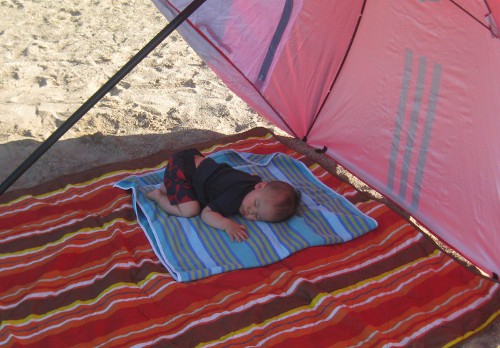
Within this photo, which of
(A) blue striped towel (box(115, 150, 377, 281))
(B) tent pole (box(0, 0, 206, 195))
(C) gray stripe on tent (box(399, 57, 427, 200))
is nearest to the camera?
(B) tent pole (box(0, 0, 206, 195))

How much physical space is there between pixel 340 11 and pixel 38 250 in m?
1.84

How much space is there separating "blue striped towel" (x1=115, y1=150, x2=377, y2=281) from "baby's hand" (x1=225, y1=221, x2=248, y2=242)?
0.08 feet

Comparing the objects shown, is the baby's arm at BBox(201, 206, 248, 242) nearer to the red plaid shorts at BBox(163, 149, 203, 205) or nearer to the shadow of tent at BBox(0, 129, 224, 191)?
the red plaid shorts at BBox(163, 149, 203, 205)

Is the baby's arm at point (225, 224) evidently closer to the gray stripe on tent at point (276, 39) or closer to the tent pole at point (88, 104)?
the tent pole at point (88, 104)

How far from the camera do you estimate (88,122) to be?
3.58 metres

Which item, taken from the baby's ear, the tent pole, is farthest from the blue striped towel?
the tent pole

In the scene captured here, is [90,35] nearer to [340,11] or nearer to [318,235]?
[340,11]

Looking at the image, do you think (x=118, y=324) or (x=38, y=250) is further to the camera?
(x=38, y=250)

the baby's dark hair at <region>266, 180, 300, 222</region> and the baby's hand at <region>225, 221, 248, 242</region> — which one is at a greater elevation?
the baby's dark hair at <region>266, 180, 300, 222</region>

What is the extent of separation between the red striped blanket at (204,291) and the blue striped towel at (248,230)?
46 millimetres

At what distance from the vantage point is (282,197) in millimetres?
2721

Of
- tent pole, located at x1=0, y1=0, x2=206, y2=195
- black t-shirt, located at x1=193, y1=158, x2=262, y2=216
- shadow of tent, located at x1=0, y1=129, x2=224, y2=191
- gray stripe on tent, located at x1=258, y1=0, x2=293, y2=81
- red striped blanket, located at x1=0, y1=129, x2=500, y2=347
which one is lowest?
red striped blanket, located at x1=0, y1=129, x2=500, y2=347

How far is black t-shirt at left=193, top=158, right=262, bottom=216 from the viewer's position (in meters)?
2.80

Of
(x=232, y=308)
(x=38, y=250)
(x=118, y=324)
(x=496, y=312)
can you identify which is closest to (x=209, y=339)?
(x=232, y=308)
